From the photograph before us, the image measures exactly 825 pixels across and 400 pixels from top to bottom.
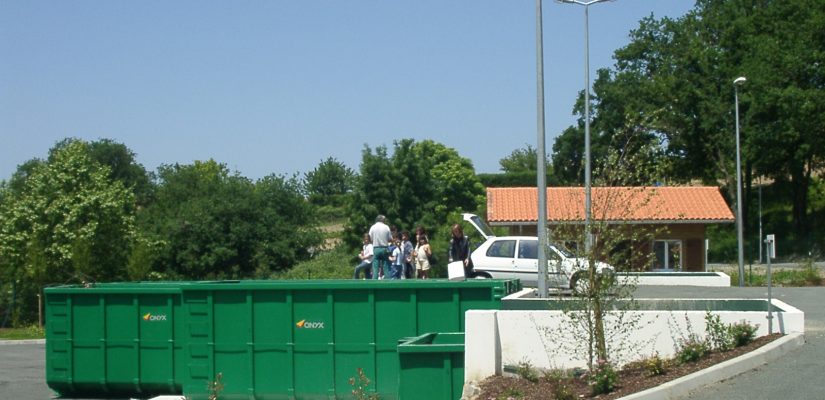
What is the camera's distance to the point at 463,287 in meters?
13.8

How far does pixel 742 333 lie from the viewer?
11.6 meters

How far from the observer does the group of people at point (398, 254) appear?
20.2 meters

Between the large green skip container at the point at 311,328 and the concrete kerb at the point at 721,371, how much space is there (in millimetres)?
3808

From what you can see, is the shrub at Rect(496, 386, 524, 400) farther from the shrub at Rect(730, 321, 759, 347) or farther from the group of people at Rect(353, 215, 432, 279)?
the group of people at Rect(353, 215, 432, 279)

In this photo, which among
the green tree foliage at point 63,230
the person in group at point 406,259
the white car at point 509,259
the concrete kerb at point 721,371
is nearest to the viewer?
the concrete kerb at point 721,371

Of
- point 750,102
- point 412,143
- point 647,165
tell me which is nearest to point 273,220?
point 412,143

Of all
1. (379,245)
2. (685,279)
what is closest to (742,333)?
(379,245)

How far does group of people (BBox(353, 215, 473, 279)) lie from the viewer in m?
20.2

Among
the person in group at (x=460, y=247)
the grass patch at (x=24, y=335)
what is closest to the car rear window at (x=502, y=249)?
the person in group at (x=460, y=247)

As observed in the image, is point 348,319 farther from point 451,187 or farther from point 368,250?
point 451,187

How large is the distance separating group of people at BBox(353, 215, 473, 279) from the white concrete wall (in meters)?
7.50

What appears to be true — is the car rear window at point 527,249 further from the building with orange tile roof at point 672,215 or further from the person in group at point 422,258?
the building with orange tile roof at point 672,215

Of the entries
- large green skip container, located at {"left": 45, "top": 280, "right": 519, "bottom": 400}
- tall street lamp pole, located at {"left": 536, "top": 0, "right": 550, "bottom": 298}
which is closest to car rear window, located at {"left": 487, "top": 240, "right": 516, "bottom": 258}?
tall street lamp pole, located at {"left": 536, "top": 0, "right": 550, "bottom": 298}

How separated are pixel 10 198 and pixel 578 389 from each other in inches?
1527
